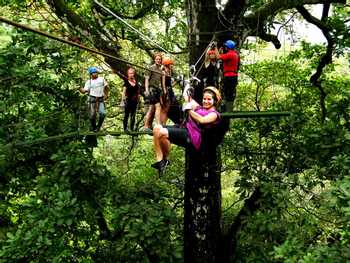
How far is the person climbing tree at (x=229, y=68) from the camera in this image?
17.5ft

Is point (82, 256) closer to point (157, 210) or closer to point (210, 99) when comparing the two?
point (157, 210)

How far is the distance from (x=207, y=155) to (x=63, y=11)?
2812 mm

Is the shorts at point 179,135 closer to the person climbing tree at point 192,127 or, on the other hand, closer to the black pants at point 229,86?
the person climbing tree at point 192,127

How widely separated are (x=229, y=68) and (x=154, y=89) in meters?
0.93

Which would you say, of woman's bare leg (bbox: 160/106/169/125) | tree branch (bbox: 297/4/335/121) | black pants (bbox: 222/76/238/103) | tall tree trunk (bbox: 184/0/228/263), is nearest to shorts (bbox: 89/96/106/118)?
woman's bare leg (bbox: 160/106/169/125)

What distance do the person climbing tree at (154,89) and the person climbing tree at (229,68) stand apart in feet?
2.29

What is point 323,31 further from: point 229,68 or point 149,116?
point 149,116

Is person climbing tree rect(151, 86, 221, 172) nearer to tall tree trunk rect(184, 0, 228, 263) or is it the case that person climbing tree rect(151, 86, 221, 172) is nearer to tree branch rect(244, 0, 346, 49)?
tall tree trunk rect(184, 0, 228, 263)

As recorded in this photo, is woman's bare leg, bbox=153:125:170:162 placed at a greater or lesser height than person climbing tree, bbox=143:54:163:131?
lesser

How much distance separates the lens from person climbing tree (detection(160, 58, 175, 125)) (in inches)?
210

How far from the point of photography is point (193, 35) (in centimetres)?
573

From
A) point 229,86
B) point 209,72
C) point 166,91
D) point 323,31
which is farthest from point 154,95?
→ point 323,31

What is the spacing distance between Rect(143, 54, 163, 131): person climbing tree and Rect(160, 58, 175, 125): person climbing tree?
59mm

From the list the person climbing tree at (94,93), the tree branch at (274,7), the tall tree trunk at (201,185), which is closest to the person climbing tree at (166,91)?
the tall tree trunk at (201,185)
